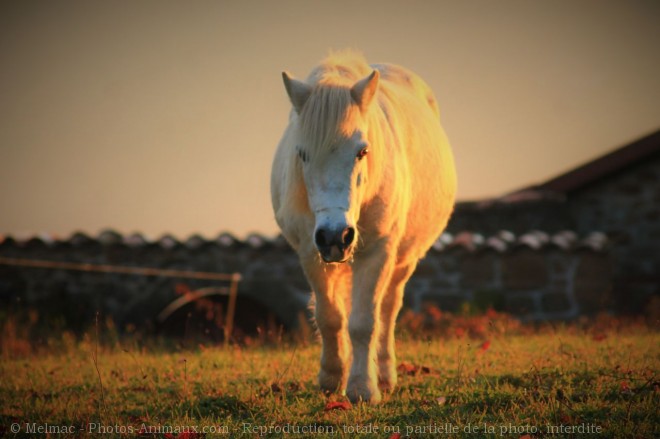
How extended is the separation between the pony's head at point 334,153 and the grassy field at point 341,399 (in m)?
1.08

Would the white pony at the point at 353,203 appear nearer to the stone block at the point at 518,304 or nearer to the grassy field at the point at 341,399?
the grassy field at the point at 341,399

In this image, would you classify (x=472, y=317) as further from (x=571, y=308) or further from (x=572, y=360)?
(x=572, y=360)

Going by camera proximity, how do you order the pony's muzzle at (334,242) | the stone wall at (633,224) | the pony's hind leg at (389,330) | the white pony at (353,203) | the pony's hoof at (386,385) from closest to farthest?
the pony's muzzle at (334,242) → the white pony at (353,203) → the pony's hoof at (386,385) → the pony's hind leg at (389,330) → the stone wall at (633,224)

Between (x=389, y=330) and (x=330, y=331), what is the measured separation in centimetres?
87

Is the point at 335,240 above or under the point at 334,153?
under

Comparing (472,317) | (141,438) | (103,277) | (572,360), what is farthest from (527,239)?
(141,438)

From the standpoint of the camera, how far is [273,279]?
38.0 ft

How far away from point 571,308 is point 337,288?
7287 mm

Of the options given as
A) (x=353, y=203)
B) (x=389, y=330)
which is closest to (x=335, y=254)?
(x=353, y=203)

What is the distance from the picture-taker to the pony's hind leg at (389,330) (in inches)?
214

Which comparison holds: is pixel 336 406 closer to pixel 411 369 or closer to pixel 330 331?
pixel 330 331

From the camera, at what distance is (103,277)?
1179cm

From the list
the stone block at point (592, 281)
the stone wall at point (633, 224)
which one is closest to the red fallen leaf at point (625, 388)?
the stone block at point (592, 281)

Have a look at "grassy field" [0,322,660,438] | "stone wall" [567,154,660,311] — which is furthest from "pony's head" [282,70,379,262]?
"stone wall" [567,154,660,311]
